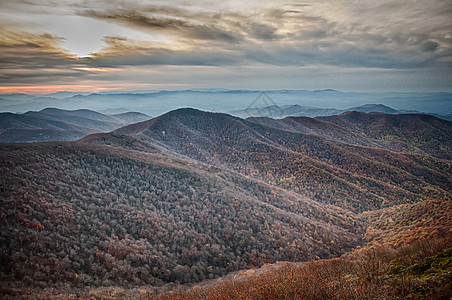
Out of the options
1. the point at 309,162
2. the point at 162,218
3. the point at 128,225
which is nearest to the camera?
the point at 128,225

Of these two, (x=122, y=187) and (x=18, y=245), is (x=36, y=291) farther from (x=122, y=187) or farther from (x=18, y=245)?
(x=122, y=187)

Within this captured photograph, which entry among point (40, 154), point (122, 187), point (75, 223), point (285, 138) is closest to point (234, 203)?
point (122, 187)

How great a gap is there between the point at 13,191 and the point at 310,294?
65.0ft

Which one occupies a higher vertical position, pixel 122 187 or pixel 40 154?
pixel 40 154

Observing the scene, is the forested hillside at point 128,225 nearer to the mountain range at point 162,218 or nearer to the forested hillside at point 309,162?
the mountain range at point 162,218

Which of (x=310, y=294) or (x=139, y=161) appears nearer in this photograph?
(x=310, y=294)

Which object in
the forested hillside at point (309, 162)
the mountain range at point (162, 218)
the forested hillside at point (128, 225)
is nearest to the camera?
the forested hillside at point (128, 225)

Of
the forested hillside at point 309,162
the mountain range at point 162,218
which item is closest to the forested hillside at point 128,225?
the mountain range at point 162,218

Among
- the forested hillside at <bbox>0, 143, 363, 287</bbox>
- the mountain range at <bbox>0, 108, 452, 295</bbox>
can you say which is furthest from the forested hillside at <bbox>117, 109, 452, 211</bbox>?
the forested hillside at <bbox>0, 143, 363, 287</bbox>

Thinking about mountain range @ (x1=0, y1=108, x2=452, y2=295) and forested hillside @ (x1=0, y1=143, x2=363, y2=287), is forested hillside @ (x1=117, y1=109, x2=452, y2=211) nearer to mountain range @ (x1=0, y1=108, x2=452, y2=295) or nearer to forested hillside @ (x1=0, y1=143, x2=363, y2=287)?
mountain range @ (x1=0, y1=108, x2=452, y2=295)

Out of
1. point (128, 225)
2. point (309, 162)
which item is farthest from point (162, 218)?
point (309, 162)

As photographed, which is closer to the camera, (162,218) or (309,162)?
(162,218)

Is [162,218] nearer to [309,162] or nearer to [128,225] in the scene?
[128,225]

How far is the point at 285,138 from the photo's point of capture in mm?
78750
